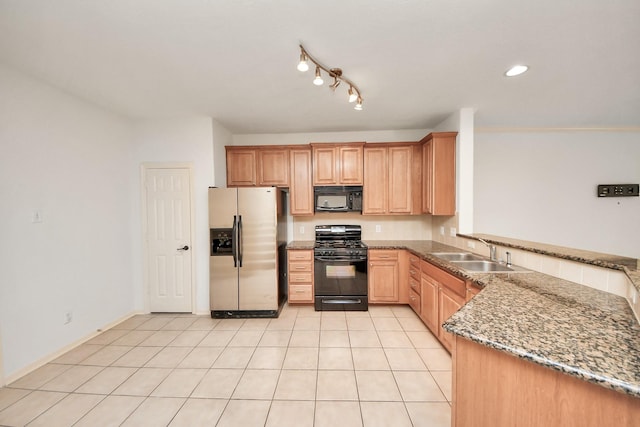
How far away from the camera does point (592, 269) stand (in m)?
1.61

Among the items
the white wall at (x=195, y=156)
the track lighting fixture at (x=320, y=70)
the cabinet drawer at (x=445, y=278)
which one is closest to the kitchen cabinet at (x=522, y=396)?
the cabinet drawer at (x=445, y=278)

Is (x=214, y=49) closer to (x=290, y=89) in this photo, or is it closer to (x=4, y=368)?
(x=290, y=89)

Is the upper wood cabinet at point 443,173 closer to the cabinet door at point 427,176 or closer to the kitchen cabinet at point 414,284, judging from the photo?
the cabinet door at point 427,176

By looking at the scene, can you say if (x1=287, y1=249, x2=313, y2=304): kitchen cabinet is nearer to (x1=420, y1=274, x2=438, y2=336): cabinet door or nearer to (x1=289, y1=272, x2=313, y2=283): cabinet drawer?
(x1=289, y1=272, x2=313, y2=283): cabinet drawer

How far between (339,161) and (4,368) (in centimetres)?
400

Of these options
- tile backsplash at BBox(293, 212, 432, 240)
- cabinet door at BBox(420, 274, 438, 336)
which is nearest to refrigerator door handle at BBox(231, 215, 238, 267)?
tile backsplash at BBox(293, 212, 432, 240)

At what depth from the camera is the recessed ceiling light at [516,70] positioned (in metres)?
2.15

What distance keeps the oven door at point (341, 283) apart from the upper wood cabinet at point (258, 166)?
147cm

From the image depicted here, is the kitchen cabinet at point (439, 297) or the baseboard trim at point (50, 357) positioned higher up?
the kitchen cabinet at point (439, 297)

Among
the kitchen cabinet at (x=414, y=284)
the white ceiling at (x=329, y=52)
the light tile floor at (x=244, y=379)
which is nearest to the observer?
the white ceiling at (x=329, y=52)

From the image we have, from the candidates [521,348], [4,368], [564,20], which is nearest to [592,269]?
[521,348]

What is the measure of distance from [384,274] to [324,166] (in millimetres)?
1834

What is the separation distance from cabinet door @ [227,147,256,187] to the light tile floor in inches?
81.5

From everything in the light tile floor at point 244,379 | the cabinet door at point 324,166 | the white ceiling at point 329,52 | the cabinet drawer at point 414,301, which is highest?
the white ceiling at point 329,52
